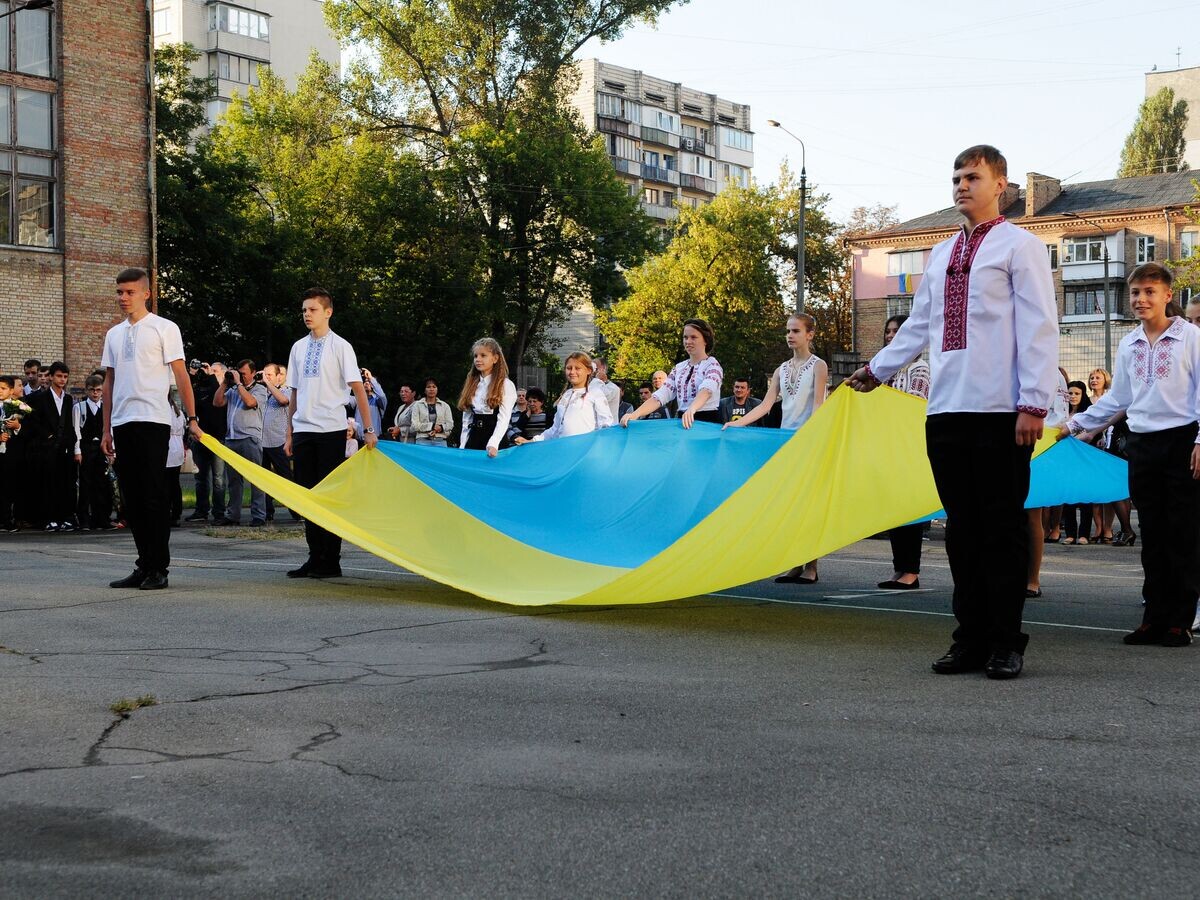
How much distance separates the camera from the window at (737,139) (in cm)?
11075

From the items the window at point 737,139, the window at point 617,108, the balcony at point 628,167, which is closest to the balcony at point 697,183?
the window at point 737,139

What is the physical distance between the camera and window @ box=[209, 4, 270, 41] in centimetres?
8650

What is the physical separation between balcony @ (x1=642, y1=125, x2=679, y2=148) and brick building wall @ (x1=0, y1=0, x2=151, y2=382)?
73.5 metres

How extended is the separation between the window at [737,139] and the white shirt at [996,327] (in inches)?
4226

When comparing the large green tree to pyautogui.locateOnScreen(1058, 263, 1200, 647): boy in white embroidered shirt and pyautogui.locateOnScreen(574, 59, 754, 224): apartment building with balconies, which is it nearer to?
pyautogui.locateOnScreen(1058, 263, 1200, 647): boy in white embroidered shirt

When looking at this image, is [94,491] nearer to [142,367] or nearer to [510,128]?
[142,367]

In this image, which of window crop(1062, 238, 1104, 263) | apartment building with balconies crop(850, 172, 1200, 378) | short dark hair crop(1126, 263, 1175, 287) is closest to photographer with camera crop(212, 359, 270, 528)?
short dark hair crop(1126, 263, 1175, 287)

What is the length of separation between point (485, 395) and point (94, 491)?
7958 millimetres

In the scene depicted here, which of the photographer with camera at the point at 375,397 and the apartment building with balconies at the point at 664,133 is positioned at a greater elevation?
the apartment building with balconies at the point at 664,133

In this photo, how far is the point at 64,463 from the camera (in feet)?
57.5

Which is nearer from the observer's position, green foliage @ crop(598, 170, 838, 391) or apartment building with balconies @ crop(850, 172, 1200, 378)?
green foliage @ crop(598, 170, 838, 391)

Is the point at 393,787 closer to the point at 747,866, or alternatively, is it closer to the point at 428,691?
the point at 747,866

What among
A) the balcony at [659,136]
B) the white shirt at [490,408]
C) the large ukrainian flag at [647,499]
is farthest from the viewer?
the balcony at [659,136]

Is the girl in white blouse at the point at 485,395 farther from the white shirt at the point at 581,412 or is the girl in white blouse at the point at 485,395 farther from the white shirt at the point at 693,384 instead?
the white shirt at the point at 693,384
